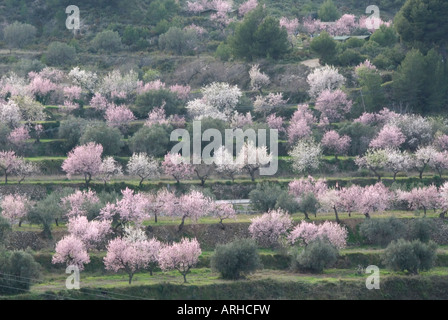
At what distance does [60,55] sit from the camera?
109m

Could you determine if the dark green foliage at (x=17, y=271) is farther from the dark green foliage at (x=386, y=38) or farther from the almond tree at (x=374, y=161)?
the dark green foliage at (x=386, y=38)

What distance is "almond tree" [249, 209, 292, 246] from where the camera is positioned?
A: 230ft

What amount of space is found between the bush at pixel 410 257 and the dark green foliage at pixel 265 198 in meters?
11.4

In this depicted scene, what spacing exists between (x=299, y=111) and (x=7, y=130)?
85.9 ft

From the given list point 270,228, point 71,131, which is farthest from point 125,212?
→ point 71,131

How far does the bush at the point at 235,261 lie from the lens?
63.1m

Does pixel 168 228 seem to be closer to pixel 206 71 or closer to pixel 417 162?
pixel 417 162

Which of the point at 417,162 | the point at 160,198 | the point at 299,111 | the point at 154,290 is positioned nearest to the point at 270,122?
the point at 299,111

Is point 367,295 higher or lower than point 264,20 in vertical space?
lower

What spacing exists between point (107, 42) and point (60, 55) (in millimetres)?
6905

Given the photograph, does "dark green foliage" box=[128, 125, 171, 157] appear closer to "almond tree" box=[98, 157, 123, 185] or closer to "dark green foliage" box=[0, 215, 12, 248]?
"almond tree" box=[98, 157, 123, 185]

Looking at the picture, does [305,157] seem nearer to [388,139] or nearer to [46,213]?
Answer: [388,139]

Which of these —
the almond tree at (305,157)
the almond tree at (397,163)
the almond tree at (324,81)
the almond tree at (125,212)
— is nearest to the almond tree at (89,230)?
the almond tree at (125,212)

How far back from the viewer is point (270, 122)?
302ft
